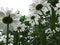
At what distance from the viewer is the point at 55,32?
29.5 inches

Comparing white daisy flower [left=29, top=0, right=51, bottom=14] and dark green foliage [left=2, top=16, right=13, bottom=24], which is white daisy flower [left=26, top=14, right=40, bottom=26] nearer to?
white daisy flower [left=29, top=0, right=51, bottom=14]

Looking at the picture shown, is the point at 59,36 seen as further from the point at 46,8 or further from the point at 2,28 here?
the point at 46,8

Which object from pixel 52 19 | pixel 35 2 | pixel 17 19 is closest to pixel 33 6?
pixel 35 2

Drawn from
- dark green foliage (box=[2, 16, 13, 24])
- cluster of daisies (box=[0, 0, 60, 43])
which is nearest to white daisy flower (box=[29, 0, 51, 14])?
cluster of daisies (box=[0, 0, 60, 43])

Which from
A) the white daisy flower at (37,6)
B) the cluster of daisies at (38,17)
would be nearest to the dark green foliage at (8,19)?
the cluster of daisies at (38,17)

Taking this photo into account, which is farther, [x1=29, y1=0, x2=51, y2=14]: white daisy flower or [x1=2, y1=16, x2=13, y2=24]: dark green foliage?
[x1=29, y1=0, x2=51, y2=14]: white daisy flower

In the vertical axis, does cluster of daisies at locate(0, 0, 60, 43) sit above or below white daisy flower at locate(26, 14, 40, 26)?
above

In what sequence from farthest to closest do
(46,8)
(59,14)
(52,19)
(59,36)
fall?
(46,8), (59,14), (59,36), (52,19)

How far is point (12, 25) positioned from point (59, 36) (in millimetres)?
168

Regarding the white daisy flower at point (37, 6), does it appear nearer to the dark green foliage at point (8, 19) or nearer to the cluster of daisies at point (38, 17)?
the cluster of daisies at point (38, 17)

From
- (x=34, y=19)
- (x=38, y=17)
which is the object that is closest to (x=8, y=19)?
(x=38, y=17)

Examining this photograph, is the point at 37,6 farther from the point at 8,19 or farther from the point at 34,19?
the point at 8,19

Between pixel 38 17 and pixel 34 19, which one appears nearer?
pixel 38 17

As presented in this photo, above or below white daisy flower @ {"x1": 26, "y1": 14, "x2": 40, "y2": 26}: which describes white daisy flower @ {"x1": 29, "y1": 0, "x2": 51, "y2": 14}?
above
